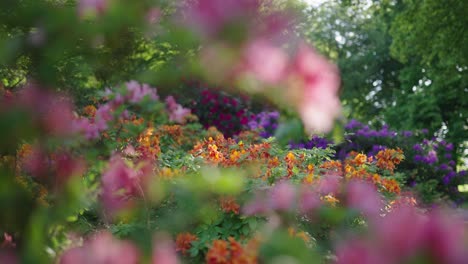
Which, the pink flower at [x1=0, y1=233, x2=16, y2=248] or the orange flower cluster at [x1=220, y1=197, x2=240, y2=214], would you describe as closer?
the pink flower at [x1=0, y1=233, x2=16, y2=248]

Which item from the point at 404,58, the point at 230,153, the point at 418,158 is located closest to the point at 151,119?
the point at 230,153

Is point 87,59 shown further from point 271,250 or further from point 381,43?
point 381,43

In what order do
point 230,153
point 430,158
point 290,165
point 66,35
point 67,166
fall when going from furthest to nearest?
point 430,158, point 230,153, point 290,165, point 67,166, point 66,35

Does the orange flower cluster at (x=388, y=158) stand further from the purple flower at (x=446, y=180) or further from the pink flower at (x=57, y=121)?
the purple flower at (x=446, y=180)

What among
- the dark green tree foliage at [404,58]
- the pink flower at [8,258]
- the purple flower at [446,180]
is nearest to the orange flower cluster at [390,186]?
the dark green tree foliage at [404,58]

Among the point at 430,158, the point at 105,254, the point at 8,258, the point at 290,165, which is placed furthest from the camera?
the point at 430,158

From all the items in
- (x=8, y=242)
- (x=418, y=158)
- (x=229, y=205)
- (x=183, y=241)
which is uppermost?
(x=418, y=158)

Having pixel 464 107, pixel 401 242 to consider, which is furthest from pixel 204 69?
pixel 464 107

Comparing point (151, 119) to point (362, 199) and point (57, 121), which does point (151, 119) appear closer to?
point (57, 121)

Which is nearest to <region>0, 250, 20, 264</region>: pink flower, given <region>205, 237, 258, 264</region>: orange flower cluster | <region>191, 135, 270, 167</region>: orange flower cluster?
<region>205, 237, 258, 264</region>: orange flower cluster

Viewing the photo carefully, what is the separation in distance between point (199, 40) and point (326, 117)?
1.25ft

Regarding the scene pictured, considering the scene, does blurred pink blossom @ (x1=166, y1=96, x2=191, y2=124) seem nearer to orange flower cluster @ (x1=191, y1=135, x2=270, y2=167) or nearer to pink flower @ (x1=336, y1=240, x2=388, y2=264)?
pink flower @ (x1=336, y1=240, x2=388, y2=264)

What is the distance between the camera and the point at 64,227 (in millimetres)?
1636

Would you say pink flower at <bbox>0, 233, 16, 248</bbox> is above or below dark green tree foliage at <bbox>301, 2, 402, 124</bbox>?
below
